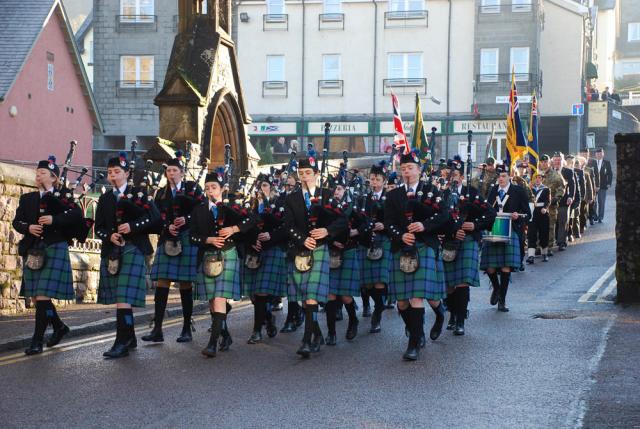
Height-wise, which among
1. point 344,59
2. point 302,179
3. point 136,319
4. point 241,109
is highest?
point 344,59

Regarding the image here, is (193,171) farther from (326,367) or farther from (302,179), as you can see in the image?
(326,367)

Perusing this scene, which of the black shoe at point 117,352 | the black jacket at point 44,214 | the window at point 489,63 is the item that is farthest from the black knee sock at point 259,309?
the window at point 489,63

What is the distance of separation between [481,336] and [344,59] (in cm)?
3686

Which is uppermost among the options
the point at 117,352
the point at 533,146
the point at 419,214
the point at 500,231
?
the point at 533,146

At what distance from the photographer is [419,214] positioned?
975 cm

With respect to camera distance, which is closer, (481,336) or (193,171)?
(481,336)

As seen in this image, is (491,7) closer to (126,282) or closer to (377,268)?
(377,268)

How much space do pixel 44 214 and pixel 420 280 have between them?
3712 mm

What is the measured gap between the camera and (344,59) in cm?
4675

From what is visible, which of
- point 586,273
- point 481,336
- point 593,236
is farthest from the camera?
point 593,236

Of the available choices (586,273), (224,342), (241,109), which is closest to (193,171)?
(241,109)

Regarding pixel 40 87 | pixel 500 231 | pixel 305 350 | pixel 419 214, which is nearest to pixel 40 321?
pixel 305 350

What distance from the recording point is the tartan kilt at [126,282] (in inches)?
388

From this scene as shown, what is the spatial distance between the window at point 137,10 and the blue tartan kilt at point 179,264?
37.4m
